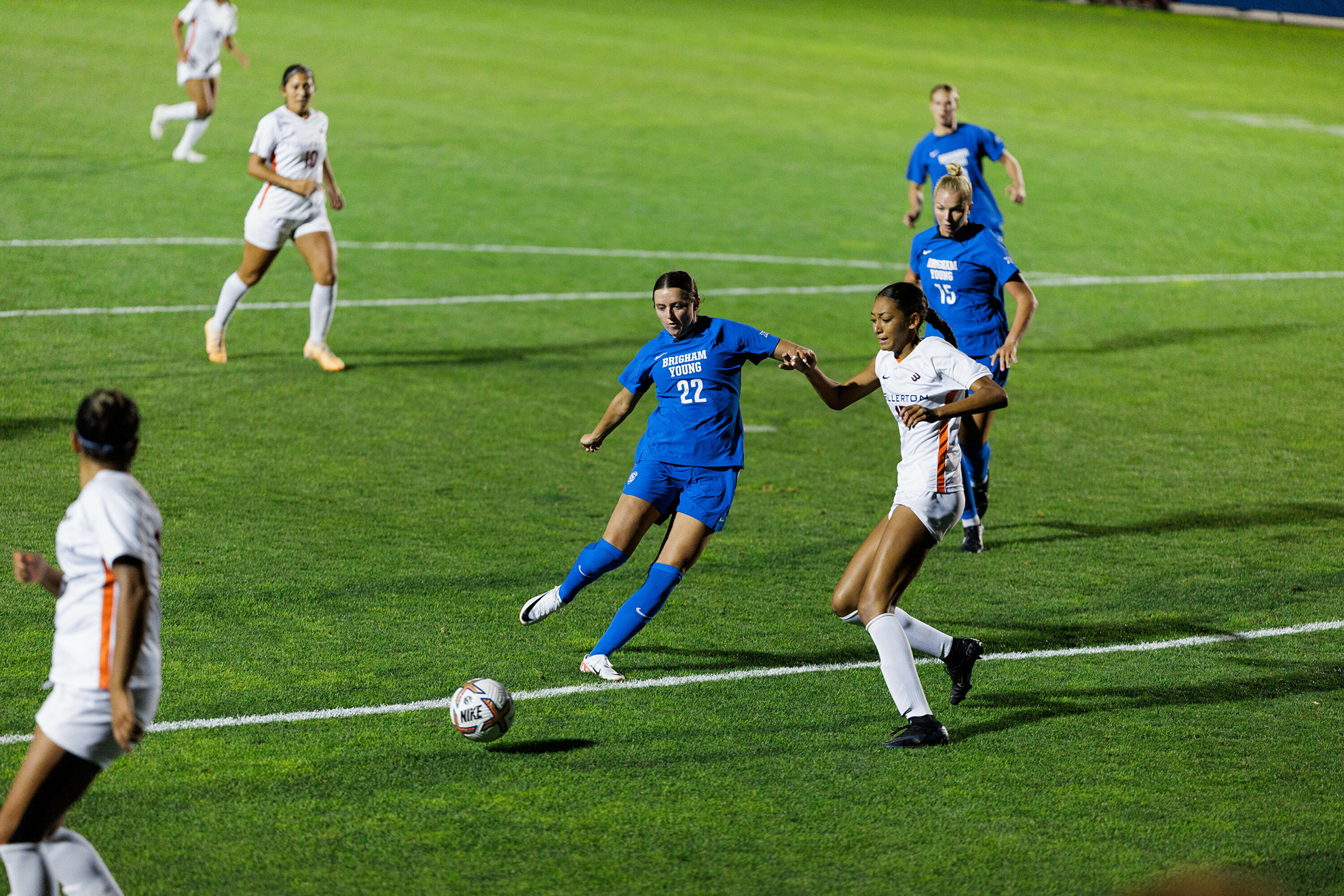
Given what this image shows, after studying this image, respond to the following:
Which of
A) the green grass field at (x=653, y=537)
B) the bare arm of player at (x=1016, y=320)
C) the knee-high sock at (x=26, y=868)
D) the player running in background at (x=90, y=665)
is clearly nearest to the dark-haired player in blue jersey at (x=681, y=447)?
the green grass field at (x=653, y=537)

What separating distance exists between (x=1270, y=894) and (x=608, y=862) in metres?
2.50

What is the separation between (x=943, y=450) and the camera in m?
7.29

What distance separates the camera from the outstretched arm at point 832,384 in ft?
25.4

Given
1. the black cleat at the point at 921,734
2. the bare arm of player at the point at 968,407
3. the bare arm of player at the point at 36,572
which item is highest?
the bare arm of player at the point at 968,407

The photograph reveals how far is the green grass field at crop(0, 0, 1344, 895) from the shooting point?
616 centimetres

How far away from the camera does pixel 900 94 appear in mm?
35406

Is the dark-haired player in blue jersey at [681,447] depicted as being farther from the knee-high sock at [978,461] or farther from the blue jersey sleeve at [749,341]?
the knee-high sock at [978,461]

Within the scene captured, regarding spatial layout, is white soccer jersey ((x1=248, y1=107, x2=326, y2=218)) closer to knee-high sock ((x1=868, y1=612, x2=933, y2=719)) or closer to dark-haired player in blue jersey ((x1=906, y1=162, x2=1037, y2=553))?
dark-haired player in blue jersey ((x1=906, y1=162, x2=1037, y2=553))

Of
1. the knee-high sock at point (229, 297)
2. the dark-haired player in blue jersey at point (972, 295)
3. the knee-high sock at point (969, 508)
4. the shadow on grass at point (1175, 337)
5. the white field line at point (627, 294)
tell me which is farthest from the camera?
the shadow on grass at point (1175, 337)

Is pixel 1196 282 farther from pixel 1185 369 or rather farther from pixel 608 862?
pixel 608 862

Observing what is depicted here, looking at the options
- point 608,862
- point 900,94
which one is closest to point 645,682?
point 608,862

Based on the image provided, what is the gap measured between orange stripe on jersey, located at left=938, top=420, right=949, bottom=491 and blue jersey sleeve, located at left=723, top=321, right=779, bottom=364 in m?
1.11

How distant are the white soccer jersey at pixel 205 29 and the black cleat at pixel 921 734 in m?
20.0

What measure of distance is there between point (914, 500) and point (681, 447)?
1353mm
